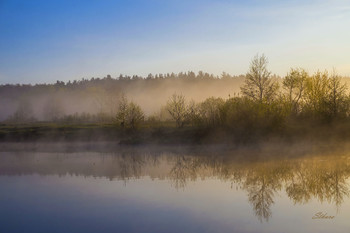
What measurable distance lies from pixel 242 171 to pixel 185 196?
5.73 meters

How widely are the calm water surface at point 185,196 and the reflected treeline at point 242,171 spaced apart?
0.04 metres

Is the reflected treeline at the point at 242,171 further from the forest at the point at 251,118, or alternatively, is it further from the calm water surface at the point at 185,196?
the forest at the point at 251,118

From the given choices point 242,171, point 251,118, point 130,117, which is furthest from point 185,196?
point 130,117

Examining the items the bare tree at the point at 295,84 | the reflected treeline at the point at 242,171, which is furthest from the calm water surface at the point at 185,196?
the bare tree at the point at 295,84

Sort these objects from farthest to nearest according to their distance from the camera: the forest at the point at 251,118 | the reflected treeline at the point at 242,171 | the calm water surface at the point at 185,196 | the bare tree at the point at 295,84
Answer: the bare tree at the point at 295,84 → the forest at the point at 251,118 → the reflected treeline at the point at 242,171 → the calm water surface at the point at 185,196

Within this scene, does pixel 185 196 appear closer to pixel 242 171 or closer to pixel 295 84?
pixel 242 171

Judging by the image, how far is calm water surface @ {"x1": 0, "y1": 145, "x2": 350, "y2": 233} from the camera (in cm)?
1044

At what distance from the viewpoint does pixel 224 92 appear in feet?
454

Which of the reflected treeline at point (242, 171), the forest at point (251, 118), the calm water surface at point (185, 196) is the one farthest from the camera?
the forest at point (251, 118)

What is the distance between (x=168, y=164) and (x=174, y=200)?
10.2 meters

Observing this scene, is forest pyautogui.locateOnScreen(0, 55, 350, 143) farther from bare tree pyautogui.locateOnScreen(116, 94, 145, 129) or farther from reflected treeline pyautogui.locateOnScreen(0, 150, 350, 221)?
reflected treeline pyautogui.locateOnScreen(0, 150, 350, 221)

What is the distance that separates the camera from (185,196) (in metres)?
14.0

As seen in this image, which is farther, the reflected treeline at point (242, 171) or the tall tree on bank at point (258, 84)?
the tall tree on bank at point (258, 84)

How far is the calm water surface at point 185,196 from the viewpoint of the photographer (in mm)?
10438
